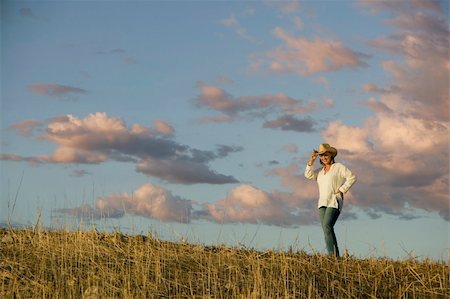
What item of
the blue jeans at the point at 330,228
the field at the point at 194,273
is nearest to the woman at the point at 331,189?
the blue jeans at the point at 330,228

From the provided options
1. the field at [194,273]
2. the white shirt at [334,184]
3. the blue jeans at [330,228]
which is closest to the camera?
the field at [194,273]

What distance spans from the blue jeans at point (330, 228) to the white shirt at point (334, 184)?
146mm

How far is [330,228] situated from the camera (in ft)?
49.8

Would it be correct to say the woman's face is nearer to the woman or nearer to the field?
the woman

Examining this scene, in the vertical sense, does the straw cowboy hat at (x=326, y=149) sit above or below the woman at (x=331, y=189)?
above

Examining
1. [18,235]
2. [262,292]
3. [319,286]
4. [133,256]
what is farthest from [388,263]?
[18,235]

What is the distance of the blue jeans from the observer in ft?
49.4

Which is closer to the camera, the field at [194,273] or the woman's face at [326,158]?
the field at [194,273]

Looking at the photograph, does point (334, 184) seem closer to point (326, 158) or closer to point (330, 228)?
point (326, 158)

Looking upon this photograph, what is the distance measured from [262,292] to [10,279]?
15.8 ft

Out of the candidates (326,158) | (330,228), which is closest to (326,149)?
(326,158)

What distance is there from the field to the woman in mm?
782

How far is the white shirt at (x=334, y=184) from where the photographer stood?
1529cm

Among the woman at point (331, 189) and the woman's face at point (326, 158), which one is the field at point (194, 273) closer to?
the woman at point (331, 189)
